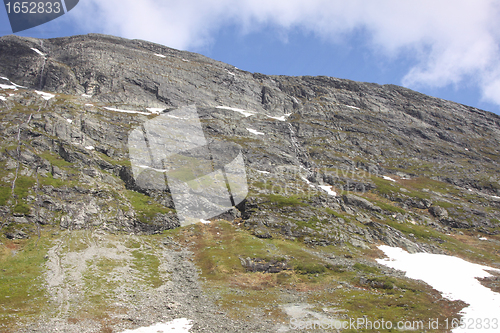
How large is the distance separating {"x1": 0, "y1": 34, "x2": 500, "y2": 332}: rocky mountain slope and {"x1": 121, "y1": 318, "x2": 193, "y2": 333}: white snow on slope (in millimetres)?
1303

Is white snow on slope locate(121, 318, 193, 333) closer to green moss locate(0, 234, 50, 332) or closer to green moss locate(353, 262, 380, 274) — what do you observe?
green moss locate(0, 234, 50, 332)

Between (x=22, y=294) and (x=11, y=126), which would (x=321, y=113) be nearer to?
(x=11, y=126)

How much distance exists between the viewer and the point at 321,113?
155m

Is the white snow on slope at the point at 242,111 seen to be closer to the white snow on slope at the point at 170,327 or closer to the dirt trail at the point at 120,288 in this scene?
the dirt trail at the point at 120,288

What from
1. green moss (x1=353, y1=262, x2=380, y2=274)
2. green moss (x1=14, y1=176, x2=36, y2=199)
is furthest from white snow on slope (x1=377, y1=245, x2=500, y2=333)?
green moss (x1=14, y1=176, x2=36, y2=199)

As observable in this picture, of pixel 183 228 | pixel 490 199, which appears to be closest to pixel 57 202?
pixel 183 228

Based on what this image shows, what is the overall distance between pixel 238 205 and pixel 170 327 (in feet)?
144

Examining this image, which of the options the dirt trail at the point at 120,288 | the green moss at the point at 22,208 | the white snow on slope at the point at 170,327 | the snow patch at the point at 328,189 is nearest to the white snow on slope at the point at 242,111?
the snow patch at the point at 328,189

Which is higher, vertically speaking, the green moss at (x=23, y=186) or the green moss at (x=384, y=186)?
the green moss at (x=384, y=186)

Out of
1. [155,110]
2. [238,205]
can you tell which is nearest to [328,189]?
[238,205]

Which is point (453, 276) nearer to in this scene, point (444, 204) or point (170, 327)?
point (170, 327)

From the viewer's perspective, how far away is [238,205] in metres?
68.1

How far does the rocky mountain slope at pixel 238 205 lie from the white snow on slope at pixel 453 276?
8.61 ft

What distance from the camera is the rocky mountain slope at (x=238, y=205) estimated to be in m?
32.5
